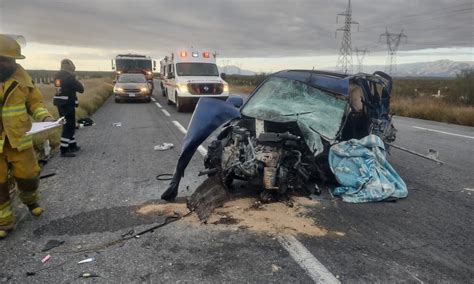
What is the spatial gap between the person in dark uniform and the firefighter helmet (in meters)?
3.70

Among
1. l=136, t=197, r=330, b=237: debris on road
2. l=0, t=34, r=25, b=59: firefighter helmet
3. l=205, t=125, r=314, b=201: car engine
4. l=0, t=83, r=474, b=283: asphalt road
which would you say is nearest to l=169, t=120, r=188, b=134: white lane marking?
l=0, t=83, r=474, b=283: asphalt road

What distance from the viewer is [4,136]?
4016 millimetres

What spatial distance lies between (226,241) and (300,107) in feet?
8.18

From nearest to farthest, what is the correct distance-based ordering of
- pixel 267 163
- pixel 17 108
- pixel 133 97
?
pixel 17 108 → pixel 267 163 → pixel 133 97

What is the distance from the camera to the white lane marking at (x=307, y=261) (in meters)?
3.15

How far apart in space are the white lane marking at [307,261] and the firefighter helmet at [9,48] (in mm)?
3315

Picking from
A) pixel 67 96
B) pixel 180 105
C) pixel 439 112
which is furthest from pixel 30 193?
pixel 439 112

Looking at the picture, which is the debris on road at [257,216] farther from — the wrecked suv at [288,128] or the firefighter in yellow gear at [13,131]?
the firefighter in yellow gear at [13,131]

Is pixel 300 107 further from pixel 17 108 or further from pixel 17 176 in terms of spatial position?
pixel 17 176

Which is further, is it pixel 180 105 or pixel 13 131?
pixel 180 105

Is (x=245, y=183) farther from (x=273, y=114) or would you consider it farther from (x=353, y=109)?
(x=353, y=109)

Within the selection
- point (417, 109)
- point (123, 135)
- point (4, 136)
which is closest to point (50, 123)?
point (4, 136)

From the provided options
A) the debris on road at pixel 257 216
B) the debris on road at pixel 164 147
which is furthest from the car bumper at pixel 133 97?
the debris on road at pixel 257 216

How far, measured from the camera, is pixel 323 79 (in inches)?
233
